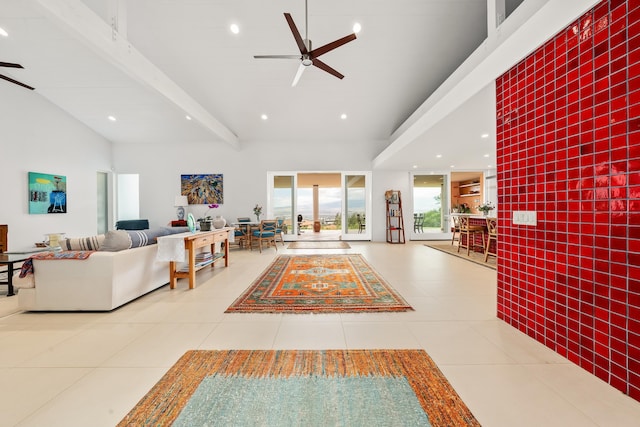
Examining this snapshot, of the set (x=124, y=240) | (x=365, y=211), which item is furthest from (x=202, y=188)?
(x=124, y=240)

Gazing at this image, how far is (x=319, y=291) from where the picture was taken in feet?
11.2

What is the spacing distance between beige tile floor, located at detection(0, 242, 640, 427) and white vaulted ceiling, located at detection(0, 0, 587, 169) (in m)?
2.55

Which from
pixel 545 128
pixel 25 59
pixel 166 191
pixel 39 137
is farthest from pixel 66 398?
pixel 166 191

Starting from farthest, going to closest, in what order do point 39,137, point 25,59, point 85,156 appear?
1. point 85,156
2. point 39,137
3. point 25,59

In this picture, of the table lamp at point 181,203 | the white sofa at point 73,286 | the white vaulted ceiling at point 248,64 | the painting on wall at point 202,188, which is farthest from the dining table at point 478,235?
the table lamp at point 181,203

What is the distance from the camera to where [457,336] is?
7.23ft

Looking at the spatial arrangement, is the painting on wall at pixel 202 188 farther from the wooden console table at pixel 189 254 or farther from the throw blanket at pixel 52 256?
the throw blanket at pixel 52 256

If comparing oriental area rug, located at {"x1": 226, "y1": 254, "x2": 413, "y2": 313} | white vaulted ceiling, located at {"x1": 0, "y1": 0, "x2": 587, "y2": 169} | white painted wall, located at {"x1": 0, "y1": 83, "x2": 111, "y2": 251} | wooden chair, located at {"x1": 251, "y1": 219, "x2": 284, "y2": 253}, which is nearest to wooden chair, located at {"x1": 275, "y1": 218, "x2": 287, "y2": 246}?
wooden chair, located at {"x1": 251, "y1": 219, "x2": 284, "y2": 253}

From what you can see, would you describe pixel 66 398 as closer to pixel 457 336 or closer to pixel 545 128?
pixel 457 336

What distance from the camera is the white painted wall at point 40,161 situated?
218 inches

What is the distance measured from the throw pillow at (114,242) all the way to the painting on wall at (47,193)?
4973mm

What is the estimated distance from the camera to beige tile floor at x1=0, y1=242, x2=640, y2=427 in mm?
1417

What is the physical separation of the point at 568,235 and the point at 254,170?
7.83 metres

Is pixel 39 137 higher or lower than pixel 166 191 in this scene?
higher
